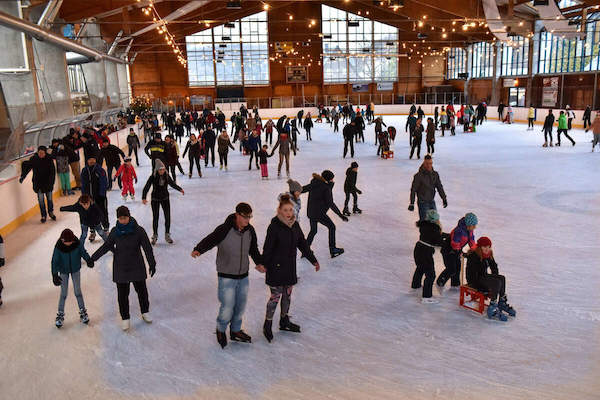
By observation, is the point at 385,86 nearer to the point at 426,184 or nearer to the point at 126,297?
the point at 426,184

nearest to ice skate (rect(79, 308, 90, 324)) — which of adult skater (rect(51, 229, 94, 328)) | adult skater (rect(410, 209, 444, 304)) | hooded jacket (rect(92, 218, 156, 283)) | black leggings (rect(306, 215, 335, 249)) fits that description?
adult skater (rect(51, 229, 94, 328))

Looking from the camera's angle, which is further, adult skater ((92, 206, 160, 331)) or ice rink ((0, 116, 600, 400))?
adult skater ((92, 206, 160, 331))

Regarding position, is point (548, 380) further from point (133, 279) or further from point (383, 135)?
point (383, 135)

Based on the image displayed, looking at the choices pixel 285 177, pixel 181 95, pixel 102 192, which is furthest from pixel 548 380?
pixel 181 95

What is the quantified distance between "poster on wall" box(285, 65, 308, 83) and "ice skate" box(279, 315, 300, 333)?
40930 millimetres

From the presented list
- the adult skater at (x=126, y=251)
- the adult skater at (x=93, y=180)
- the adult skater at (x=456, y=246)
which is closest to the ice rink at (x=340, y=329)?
the adult skater at (x=456, y=246)

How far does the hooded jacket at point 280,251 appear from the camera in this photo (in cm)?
427

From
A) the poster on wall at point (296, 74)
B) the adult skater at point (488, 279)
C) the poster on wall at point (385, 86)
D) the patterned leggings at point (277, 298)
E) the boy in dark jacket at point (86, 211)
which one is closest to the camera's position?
the patterned leggings at point (277, 298)

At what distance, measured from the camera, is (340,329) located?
4.78 metres

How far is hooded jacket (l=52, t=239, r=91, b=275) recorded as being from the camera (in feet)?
15.7

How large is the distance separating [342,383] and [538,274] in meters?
3.28

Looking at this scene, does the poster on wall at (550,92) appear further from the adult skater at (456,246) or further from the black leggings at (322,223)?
the adult skater at (456,246)

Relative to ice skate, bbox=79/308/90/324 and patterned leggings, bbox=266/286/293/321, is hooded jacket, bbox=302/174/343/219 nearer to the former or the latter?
patterned leggings, bbox=266/286/293/321

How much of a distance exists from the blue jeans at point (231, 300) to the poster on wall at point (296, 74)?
4116 centimetres
